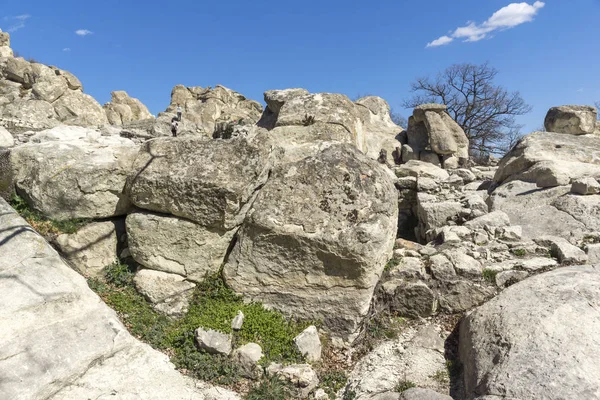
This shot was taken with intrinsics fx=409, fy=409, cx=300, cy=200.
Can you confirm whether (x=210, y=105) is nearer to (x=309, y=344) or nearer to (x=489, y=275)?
(x=489, y=275)

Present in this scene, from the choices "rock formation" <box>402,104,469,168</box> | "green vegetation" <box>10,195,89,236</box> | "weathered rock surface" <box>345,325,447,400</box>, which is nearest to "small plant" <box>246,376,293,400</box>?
"weathered rock surface" <box>345,325,447,400</box>


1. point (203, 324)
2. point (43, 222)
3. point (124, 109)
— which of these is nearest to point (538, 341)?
point (203, 324)

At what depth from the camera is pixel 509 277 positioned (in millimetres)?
5090

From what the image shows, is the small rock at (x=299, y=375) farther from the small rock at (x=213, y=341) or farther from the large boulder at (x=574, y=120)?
the large boulder at (x=574, y=120)

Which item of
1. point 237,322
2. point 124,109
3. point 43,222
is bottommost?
point 237,322

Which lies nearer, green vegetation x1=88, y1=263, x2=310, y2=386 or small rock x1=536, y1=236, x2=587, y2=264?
green vegetation x1=88, y1=263, x2=310, y2=386

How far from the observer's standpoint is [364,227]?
15.5 ft

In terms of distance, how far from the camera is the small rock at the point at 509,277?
A: 5.07m

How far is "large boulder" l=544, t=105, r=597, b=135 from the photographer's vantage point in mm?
12727

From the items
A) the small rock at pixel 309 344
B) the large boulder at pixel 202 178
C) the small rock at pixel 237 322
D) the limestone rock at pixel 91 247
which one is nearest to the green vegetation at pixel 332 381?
the small rock at pixel 309 344

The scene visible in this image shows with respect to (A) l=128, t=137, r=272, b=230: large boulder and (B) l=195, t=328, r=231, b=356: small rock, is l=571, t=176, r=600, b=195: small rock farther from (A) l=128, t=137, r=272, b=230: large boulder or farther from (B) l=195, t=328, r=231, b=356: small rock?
(B) l=195, t=328, r=231, b=356: small rock

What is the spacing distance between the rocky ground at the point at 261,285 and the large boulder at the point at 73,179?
20 millimetres

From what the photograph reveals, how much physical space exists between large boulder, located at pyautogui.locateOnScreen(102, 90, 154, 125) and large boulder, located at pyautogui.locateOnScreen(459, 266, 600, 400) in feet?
99.6

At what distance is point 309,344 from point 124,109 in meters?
32.2
